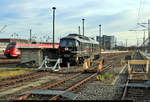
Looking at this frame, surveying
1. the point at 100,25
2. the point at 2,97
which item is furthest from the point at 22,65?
Result: the point at 100,25

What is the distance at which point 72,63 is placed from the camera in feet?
72.4

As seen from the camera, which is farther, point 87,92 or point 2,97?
point 87,92

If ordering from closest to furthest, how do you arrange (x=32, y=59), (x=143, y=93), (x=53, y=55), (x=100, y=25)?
(x=143, y=93) → (x=32, y=59) → (x=53, y=55) → (x=100, y=25)

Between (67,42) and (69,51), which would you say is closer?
(69,51)

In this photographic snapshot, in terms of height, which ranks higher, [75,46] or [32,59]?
[75,46]

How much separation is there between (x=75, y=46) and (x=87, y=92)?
1234 centimetres

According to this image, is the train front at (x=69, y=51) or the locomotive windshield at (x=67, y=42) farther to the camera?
the locomotive windshield at (x=67, y=42)

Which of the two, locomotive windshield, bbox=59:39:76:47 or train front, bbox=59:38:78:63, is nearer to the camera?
train front, bbox=59:38:78:63

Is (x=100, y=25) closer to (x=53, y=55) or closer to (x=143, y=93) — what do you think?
(x=53, y=55)

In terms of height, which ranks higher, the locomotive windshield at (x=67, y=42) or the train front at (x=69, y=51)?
the locomotive windshield at (x=67, y=42)

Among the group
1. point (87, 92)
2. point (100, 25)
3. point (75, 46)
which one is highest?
point (100, 25)

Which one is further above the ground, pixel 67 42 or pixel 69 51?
pixel 67 42

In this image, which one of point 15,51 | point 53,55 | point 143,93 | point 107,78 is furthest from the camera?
point 15,51

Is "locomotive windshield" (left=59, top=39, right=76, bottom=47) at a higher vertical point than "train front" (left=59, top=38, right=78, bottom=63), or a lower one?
higher
